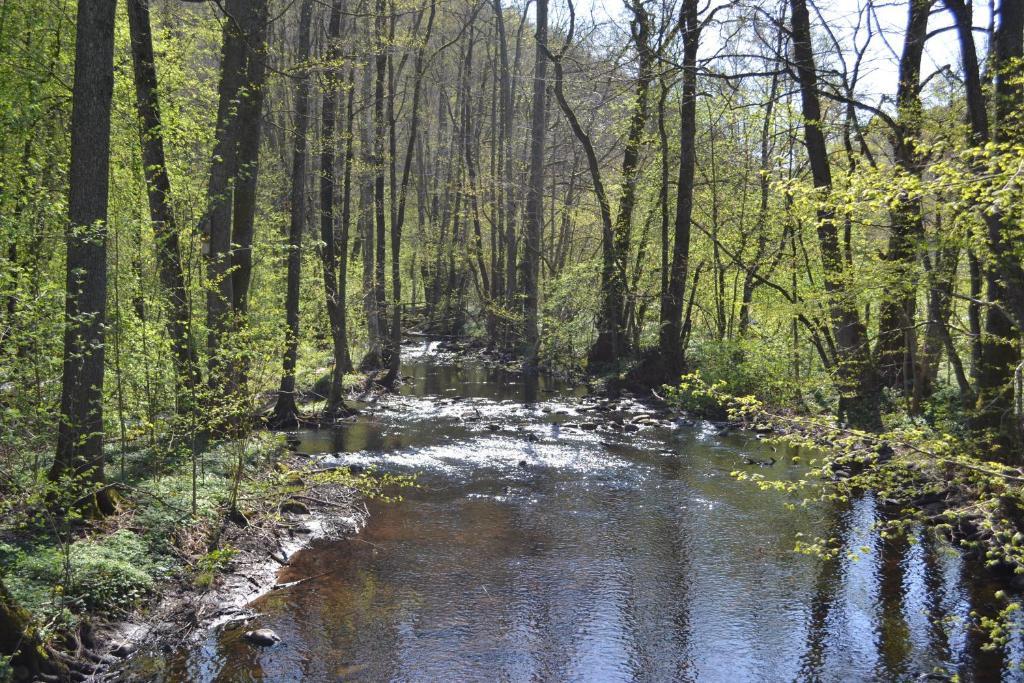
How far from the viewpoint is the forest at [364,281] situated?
247 inches

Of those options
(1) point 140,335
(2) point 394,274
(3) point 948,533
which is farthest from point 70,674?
(2) point 394,274

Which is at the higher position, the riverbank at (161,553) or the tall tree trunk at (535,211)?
the tall tree trunk at (535,211)

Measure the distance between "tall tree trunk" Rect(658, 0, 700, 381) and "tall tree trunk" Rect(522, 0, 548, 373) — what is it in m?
5.39

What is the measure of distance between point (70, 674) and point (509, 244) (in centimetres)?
2460

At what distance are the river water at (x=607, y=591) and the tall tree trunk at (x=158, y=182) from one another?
2.92 metres

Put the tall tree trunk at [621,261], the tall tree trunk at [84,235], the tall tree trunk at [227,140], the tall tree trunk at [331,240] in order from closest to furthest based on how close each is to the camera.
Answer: the tall tree trunk at [84,235]
the tall tree trunk at [227,140]
the tall tree trunk at [331,240]
the tall tree trunk at [621,261]

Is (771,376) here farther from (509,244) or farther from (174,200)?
(509,244)

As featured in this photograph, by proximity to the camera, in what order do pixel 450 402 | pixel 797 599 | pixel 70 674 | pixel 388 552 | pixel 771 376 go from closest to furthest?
pixel 70 674
pixel 797 599
pixel 388 552
pixel 771 376
pixel 450 402

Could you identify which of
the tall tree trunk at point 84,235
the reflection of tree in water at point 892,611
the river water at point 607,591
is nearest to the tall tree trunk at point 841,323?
the river water at point 607,591

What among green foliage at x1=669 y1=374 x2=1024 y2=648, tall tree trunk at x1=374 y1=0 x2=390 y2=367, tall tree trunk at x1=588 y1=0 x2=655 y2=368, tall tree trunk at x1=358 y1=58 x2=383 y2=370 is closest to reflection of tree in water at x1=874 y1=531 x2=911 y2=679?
green foliage at x1=669 y1=374 x2=1024 y2=648

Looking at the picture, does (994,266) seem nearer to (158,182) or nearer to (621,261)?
(158,182)

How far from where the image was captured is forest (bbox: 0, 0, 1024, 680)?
627cm

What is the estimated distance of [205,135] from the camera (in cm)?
1048

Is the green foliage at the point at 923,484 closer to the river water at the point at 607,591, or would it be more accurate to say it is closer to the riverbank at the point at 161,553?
the river water at the point at 607,591
